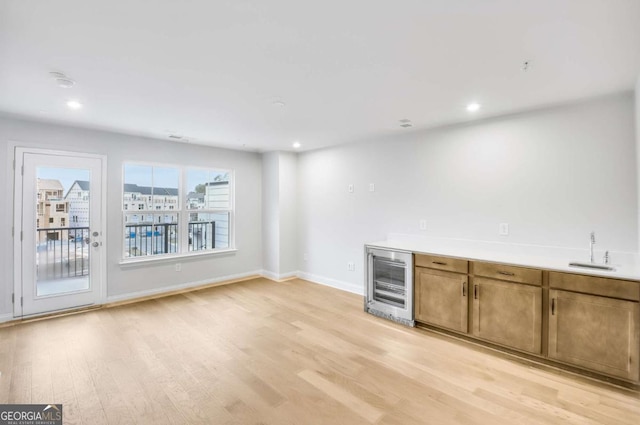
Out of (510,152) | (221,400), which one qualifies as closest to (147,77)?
(221,400)

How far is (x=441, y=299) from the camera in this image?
3.43 metres

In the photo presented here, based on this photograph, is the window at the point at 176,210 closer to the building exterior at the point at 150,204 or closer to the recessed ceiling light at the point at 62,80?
the building exterior at the point at 150,204

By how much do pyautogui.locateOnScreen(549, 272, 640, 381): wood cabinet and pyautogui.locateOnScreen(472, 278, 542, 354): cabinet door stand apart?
0.40ft

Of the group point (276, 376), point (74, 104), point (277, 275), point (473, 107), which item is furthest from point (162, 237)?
point (473, 107)

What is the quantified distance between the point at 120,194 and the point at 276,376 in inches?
143

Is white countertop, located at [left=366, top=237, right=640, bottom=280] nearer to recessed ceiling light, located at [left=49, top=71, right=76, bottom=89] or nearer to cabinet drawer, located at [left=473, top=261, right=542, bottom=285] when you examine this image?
cabinet drawer, located at [left=473, top=261, right=542, bottom=285]

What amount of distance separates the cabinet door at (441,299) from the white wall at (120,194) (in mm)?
3531

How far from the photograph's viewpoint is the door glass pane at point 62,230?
3945mm

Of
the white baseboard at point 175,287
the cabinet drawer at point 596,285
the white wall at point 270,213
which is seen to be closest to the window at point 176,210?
the white baseboard at point 175,287

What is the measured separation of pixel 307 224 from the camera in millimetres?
5844

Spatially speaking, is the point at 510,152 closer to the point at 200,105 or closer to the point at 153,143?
the point at 200,105

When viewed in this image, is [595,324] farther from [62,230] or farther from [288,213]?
[62,230]

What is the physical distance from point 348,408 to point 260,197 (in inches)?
179

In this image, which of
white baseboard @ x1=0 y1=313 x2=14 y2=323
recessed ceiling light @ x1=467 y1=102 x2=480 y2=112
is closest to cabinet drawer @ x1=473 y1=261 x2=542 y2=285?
recessed ceiling light @ x1=467 y1=102 x2=480 y2=112
